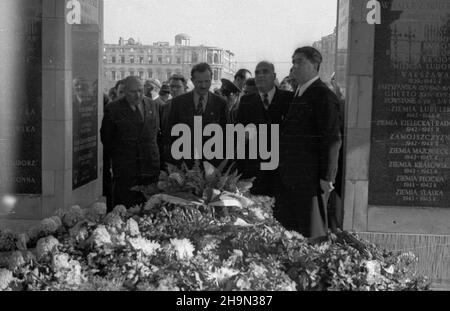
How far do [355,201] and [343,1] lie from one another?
1069 millimetres

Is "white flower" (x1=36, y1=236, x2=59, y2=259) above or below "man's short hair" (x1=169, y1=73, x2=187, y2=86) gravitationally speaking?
below

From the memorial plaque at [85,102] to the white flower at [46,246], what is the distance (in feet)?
3.01

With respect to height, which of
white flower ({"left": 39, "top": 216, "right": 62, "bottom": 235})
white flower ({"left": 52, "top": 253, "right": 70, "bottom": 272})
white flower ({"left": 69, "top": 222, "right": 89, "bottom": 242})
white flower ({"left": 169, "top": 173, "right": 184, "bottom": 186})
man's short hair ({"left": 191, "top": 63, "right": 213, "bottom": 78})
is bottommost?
white flower ({"left": 52, "top": 253, "right": 70, "bottom": 272})

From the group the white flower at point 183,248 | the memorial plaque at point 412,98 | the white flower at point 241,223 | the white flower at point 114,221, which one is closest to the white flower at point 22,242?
the white flower at point 114,221

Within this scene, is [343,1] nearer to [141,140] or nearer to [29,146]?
[141,140]

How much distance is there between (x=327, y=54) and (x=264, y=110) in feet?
1.40

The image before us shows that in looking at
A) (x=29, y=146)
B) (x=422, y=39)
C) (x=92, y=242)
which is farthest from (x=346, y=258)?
(x=29, y=146)

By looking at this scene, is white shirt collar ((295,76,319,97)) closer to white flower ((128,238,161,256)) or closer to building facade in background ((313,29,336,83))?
building facade in background ((313,29,336,83))

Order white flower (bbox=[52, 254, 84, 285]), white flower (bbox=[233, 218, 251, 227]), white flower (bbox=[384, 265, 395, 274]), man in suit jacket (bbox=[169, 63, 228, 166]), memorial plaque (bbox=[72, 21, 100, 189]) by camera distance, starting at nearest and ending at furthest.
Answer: white flower (bbox=[52, 254, 84, 285]), white flower (bbox=[384, 265, 395, 274]), white flower (bbox=[233, 218, 251, 227]), man in suit jacket (bbox=[169, 63, 228, 166]), memorial plaque (bbox=[72, 21, 100, 189])

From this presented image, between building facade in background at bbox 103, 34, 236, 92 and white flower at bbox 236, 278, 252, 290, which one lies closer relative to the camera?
white flower at bbox 236, 278, 252, 290

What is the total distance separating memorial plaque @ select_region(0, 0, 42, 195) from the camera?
3.40 meters

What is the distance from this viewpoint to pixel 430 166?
3.56m

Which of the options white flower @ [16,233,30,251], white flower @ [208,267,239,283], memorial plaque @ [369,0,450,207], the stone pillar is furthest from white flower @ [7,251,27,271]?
memorial plaque @ [369,0,450,207]

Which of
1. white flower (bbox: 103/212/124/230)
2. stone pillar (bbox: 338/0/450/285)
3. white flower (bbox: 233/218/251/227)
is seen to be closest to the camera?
white flower (bbox: 103/212/124/230)
